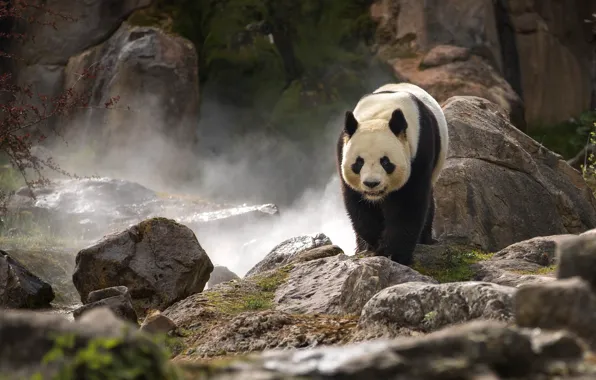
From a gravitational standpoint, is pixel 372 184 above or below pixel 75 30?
below

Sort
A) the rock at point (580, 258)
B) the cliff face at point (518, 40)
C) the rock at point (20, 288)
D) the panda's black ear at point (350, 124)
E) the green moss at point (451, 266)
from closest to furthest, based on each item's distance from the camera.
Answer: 1. the rock at point (580, 258)
2. the panda's black ear at point (350, 124)
3. the green moss at point (451, 266)
4. the rock at point (20, 288)
5. the cliff face at point (518, 40)

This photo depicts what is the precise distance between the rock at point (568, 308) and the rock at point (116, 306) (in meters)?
5.06

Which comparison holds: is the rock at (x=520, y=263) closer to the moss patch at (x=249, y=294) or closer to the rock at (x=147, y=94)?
the moss patch at (x=249, y=294)

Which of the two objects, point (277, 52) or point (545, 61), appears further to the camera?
point (277, 52)

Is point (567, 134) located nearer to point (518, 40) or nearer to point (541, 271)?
point (518, 40)

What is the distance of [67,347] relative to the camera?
3078mm

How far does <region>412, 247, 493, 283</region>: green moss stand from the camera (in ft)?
29.6

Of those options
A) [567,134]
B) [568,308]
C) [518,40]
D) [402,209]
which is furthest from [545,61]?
[568,308]

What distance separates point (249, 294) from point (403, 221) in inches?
67.9

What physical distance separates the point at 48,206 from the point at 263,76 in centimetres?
736

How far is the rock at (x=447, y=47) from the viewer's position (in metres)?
19.9

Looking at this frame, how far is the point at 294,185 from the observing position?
858 inches

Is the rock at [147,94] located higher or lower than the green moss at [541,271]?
higher

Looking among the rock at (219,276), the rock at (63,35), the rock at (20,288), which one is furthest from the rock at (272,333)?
the rock at (63,35)
